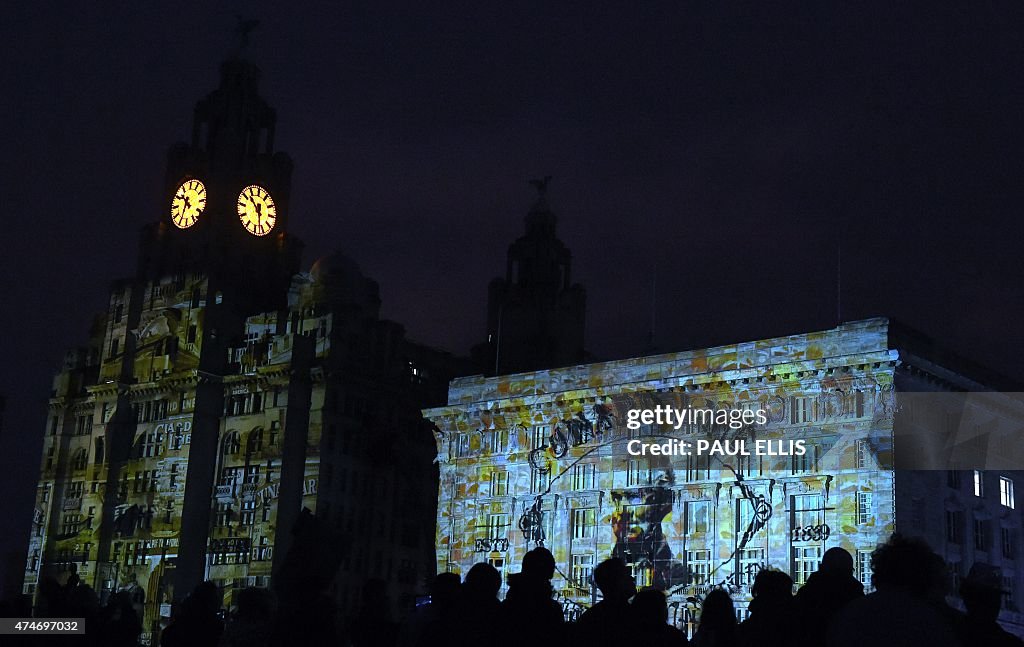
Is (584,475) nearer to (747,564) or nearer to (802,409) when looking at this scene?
(747,564)

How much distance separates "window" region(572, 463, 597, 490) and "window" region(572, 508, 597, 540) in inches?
49.2

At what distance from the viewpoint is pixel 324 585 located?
1424cm

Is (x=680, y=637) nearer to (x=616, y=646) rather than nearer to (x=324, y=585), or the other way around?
(x=616, y=646)

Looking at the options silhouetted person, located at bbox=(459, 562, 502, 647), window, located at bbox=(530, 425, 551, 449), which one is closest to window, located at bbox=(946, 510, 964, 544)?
window, located at bbox=(530, 425, 551, 449)

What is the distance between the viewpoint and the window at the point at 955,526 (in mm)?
63594

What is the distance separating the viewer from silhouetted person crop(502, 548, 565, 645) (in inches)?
464

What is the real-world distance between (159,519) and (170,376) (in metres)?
9.69

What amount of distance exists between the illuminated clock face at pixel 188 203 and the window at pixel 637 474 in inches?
1680

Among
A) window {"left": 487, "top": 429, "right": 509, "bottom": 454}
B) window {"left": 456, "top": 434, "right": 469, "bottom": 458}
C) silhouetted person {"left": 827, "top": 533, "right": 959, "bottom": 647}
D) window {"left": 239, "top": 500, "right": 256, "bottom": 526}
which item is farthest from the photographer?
window {"left": 239, "top": 500, "right": 256, "bottom": 526}

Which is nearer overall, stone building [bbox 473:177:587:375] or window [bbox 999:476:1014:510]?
window [bbox 999:476:1014:510]

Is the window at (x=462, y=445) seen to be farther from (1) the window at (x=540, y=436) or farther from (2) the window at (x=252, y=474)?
(2) the window at (x=252, y=474)

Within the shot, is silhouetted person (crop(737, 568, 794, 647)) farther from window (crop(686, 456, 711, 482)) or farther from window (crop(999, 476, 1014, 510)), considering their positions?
window (crop(999, 476, 1014, 510))

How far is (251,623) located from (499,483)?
61063mm

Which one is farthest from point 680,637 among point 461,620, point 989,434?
point 989,434
